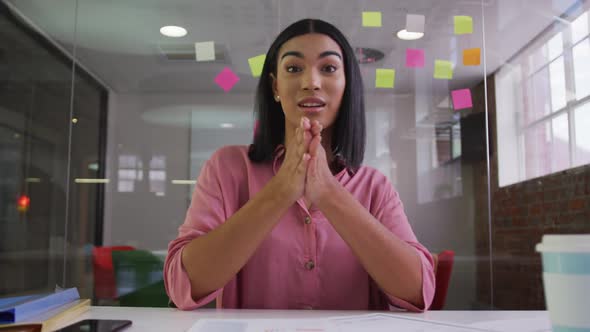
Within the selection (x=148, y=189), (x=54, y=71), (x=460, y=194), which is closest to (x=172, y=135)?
(x=148, y=189)

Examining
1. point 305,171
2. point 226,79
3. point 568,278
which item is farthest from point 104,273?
point 568,278

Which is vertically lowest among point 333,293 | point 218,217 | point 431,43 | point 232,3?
point 333,293

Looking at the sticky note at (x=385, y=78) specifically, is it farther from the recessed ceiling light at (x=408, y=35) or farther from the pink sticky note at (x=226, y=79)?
the pink sticky note at (x=226, y=79)

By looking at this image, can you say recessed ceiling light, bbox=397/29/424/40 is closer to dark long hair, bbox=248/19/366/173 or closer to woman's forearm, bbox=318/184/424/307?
dark long hair, bbox=248/19/366/173

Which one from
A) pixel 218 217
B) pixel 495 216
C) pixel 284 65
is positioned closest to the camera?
pixel 218 217

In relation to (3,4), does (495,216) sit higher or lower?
lower

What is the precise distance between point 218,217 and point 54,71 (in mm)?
2610

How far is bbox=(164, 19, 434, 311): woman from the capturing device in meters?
0.96

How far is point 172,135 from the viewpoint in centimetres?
311

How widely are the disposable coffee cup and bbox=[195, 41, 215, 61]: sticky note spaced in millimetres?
2836

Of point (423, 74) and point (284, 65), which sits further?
point (423, 74)

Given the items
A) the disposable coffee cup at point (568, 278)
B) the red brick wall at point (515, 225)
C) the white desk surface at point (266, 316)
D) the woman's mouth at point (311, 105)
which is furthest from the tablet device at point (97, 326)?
the red brick wall at point (515, 225)

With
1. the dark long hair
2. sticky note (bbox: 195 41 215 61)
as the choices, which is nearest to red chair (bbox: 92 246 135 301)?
sticky note (bbox: 195 41 215 61)

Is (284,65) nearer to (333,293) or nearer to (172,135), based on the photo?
(333,293)
